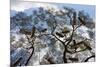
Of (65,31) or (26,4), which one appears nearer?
(26,4)

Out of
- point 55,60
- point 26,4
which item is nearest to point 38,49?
point 55,60

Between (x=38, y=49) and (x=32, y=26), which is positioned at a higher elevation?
(x=32, y=26)

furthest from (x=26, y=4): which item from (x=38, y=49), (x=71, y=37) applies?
(x=71, y=37)

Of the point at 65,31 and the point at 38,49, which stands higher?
the point at 65,31
